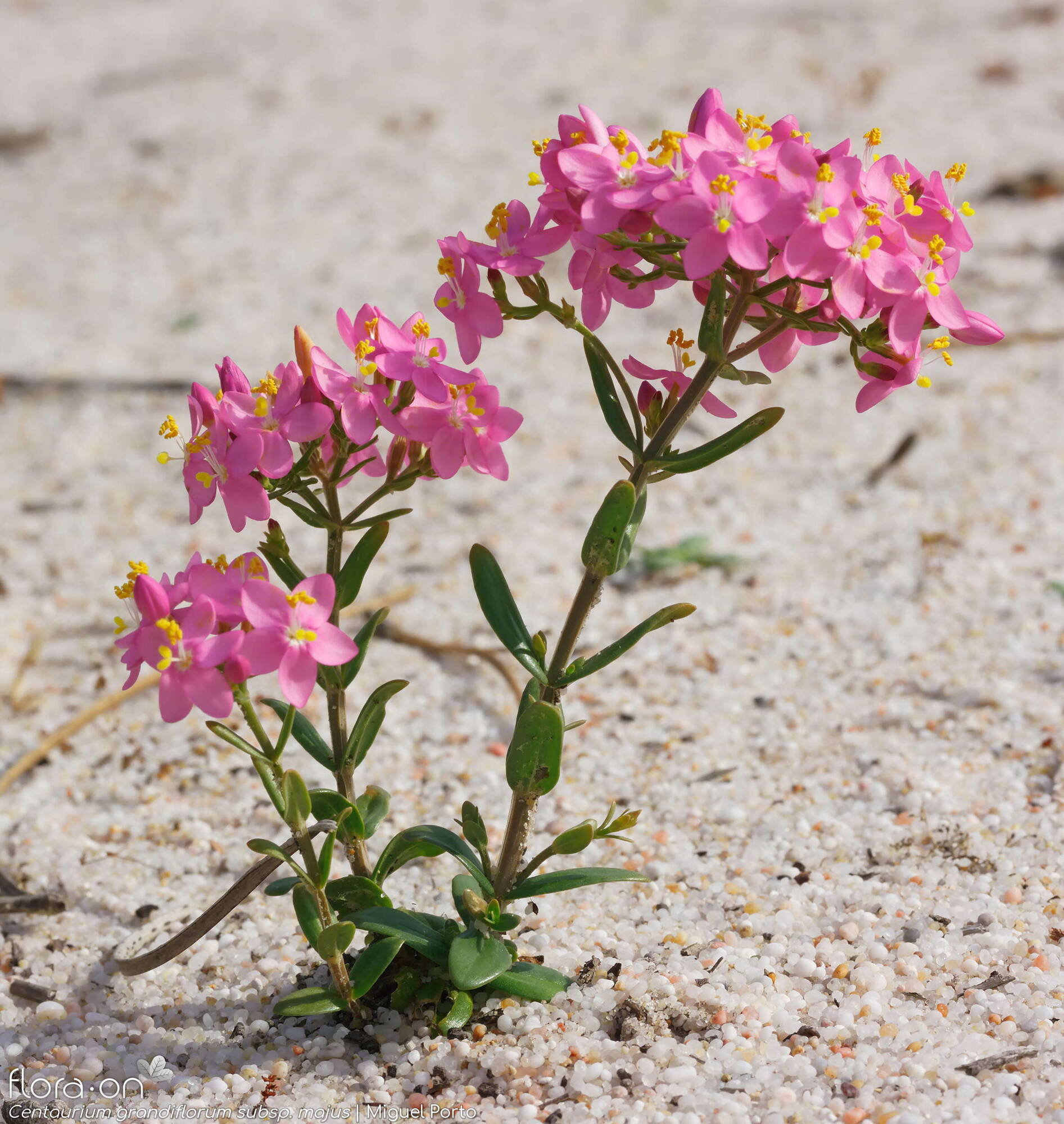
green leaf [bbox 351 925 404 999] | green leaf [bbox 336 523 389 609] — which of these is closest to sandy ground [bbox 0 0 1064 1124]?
green leaf [bbox 351 925 404 999]

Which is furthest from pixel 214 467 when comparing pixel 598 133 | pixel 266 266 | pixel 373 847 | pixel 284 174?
pixel 284 174

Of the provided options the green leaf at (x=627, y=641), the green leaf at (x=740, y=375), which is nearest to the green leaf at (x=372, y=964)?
the green leaf at (x=627, y=641)

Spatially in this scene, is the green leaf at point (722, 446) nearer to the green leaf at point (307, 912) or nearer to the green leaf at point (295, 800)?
the green leaf at point (295, 800)

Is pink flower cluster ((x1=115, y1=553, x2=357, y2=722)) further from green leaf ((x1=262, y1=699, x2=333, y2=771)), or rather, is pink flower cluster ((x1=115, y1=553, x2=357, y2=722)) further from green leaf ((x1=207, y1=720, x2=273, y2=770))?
green leaf ((x1=262, y1=699, x2=333, y2=771))

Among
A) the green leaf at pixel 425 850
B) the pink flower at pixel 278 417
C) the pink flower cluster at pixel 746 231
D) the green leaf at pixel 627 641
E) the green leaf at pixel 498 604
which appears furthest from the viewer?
the green leaf at pixel 425 850

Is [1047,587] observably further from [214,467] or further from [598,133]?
[214,467]

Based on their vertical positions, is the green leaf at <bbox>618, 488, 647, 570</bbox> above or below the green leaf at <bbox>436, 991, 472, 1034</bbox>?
above

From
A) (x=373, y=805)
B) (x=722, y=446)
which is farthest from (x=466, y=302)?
(x=373, y=805)

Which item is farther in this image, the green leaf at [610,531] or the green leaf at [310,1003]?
the green leaf at [310,1003]
